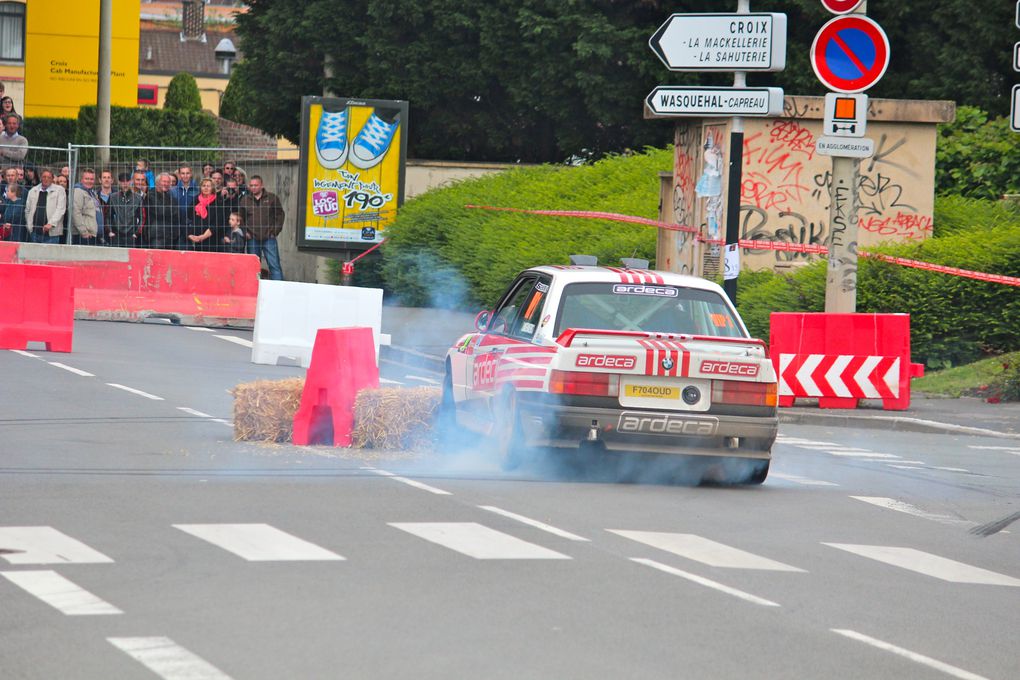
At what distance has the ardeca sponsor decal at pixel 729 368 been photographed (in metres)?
11.4

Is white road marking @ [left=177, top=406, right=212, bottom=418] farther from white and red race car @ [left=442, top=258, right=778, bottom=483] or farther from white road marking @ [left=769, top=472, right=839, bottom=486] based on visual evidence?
white road marking @ [left=769, top=472, right=839, bottom=486]

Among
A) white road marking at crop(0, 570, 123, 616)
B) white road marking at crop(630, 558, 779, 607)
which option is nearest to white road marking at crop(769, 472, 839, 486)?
white road marking at crop(630, 558, 779, 607)

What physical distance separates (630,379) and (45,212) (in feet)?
63.8

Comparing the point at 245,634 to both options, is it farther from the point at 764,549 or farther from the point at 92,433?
the point at 92,433

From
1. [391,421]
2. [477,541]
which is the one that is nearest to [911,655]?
[477,541]

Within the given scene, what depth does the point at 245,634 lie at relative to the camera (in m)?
6.84

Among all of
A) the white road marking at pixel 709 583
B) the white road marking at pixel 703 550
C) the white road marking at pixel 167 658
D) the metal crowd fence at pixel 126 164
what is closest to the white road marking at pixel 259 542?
the white road marking at pixel 709 583

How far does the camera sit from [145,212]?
95.1 feet

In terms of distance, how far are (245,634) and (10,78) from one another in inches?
2755

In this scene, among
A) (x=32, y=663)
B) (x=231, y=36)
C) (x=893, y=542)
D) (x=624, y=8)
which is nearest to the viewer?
(x=32, y=663)

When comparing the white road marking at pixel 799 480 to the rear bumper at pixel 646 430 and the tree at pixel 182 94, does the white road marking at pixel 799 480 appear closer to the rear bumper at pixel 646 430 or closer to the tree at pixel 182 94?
the rear bumper at pixel 646 430

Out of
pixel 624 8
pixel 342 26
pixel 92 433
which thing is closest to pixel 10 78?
pixel 342 26

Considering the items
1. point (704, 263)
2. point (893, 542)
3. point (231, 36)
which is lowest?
point (893, 542)

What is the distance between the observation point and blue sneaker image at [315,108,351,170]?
99.5 ft
